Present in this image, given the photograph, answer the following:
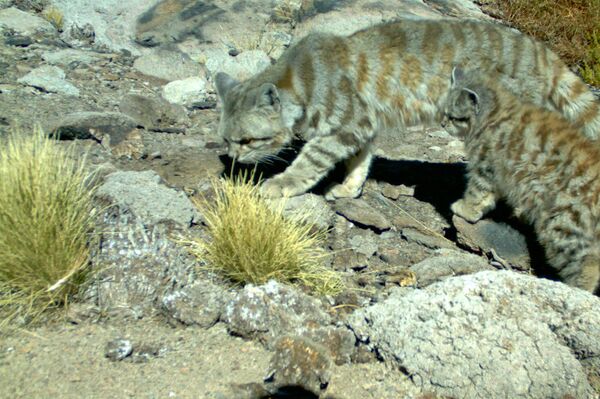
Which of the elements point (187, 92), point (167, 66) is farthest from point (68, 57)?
point (187, 92)

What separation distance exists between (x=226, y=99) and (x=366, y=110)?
53.5 inches

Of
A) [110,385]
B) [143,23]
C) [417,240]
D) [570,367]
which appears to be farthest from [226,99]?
[143,23]

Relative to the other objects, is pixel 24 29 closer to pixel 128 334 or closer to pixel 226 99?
pixel 226 99

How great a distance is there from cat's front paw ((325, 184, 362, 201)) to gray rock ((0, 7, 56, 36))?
5.95 m

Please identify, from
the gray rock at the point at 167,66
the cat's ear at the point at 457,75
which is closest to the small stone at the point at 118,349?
the cat's ear at the point at 457,75

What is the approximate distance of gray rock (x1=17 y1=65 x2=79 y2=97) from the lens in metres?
8.55

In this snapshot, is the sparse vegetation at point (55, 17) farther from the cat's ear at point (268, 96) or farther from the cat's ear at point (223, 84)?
the cat's ear at point (268, 96)

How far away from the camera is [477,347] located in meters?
4.46

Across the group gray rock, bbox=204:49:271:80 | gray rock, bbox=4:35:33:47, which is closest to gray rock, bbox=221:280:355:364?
gray rock, bbox=204:49:271:80

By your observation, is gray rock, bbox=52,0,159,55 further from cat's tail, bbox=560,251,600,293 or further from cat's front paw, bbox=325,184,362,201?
cat's tail, bbox=560,251,600,293

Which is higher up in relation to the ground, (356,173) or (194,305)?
(194,305)

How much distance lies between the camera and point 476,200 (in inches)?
251

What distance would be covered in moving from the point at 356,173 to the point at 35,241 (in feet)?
11.0

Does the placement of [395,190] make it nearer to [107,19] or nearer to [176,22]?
[176,22]
